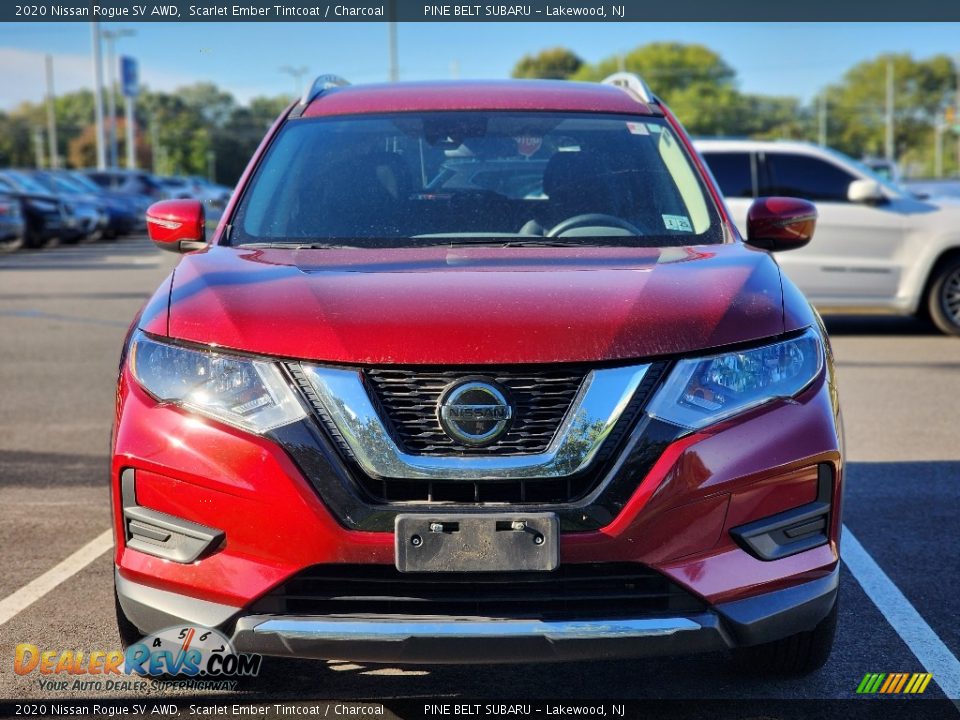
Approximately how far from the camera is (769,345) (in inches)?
133

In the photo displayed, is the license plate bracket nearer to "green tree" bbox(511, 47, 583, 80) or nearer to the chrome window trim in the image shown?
the chrome window trim

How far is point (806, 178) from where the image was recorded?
1267 cm

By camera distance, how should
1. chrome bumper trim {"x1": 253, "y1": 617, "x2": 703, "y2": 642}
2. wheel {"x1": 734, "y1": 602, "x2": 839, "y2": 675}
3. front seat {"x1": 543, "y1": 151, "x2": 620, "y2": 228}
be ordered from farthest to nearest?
front seat {"x1": 543, "y1": 151, "x2": 620, "y2": 228}, wheel {"x1": 734, "y1": 602, "x2": 839, "y2": 675}, chrome bumper trim {"x1": 253, "y1": 617, "x2": 703, "y2": 642}

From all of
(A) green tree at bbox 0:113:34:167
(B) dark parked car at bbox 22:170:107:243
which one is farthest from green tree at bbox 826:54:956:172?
(B) dark parked car at bbox 22:170:107:243

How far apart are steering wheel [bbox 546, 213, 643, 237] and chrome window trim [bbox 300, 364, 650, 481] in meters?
1.31

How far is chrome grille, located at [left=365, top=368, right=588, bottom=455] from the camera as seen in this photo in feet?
10.3

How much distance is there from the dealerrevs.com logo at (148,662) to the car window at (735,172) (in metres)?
9.84

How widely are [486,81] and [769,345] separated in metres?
2.32

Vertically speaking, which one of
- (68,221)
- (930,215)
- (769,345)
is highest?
(769,345)

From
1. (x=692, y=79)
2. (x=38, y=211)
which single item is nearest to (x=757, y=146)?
(x=38, y=211)

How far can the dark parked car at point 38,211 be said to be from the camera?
2689 centimetres

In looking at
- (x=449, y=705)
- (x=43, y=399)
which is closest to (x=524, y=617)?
(x=449, y=705)

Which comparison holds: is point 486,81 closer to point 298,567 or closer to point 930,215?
Answer: point 298,567

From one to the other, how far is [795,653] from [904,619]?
0.79 meters
